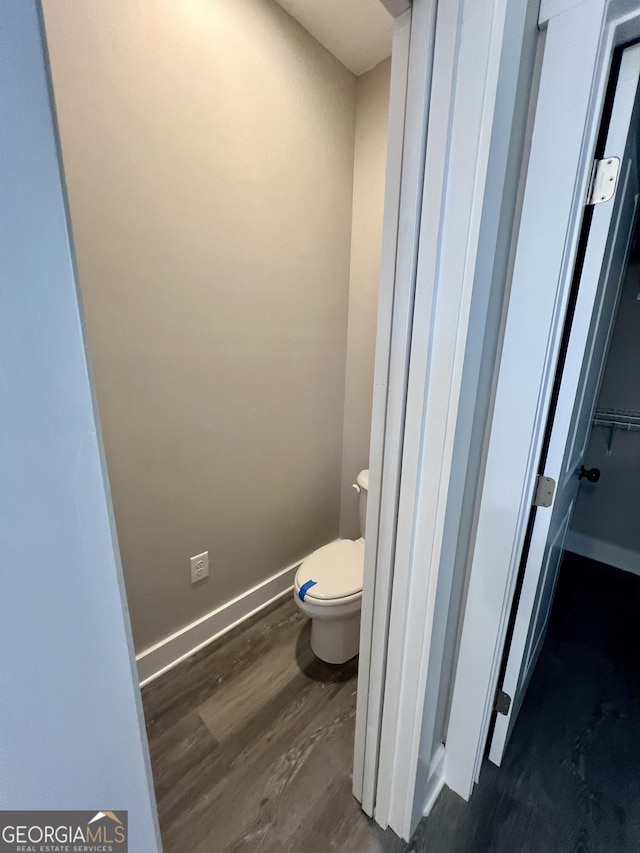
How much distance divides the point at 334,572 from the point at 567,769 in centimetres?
96

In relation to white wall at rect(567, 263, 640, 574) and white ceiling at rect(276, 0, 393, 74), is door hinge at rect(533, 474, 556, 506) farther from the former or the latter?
white wall at rect(567, 263, 640, 574)

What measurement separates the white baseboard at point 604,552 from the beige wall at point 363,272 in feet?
4.64

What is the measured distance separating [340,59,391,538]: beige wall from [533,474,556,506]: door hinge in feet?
3.35

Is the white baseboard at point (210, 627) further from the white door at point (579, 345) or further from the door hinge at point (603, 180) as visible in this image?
the door hinge at point (603, 180)

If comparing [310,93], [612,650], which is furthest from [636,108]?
[612,650]

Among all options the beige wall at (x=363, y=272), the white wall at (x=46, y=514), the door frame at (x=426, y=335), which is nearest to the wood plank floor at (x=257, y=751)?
the door frame at (x=426, y=335)

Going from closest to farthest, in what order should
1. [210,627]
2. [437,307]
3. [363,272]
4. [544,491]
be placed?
[437,307], [544,491], [210,627], [363,272]

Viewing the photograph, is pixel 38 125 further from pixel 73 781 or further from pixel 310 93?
pixel 310 93

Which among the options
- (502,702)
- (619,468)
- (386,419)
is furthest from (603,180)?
(619,468)

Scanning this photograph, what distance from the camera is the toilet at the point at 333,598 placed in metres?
1.39

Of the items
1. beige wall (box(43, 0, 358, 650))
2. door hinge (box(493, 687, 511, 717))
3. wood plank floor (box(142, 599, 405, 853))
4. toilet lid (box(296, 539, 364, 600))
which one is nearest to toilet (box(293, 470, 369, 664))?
toilet lid (box(296, 539, 364, 600))

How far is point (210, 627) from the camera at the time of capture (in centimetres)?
163

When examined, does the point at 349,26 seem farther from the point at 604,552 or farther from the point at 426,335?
the point at 604,552

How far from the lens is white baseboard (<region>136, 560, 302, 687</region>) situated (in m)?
1.46
